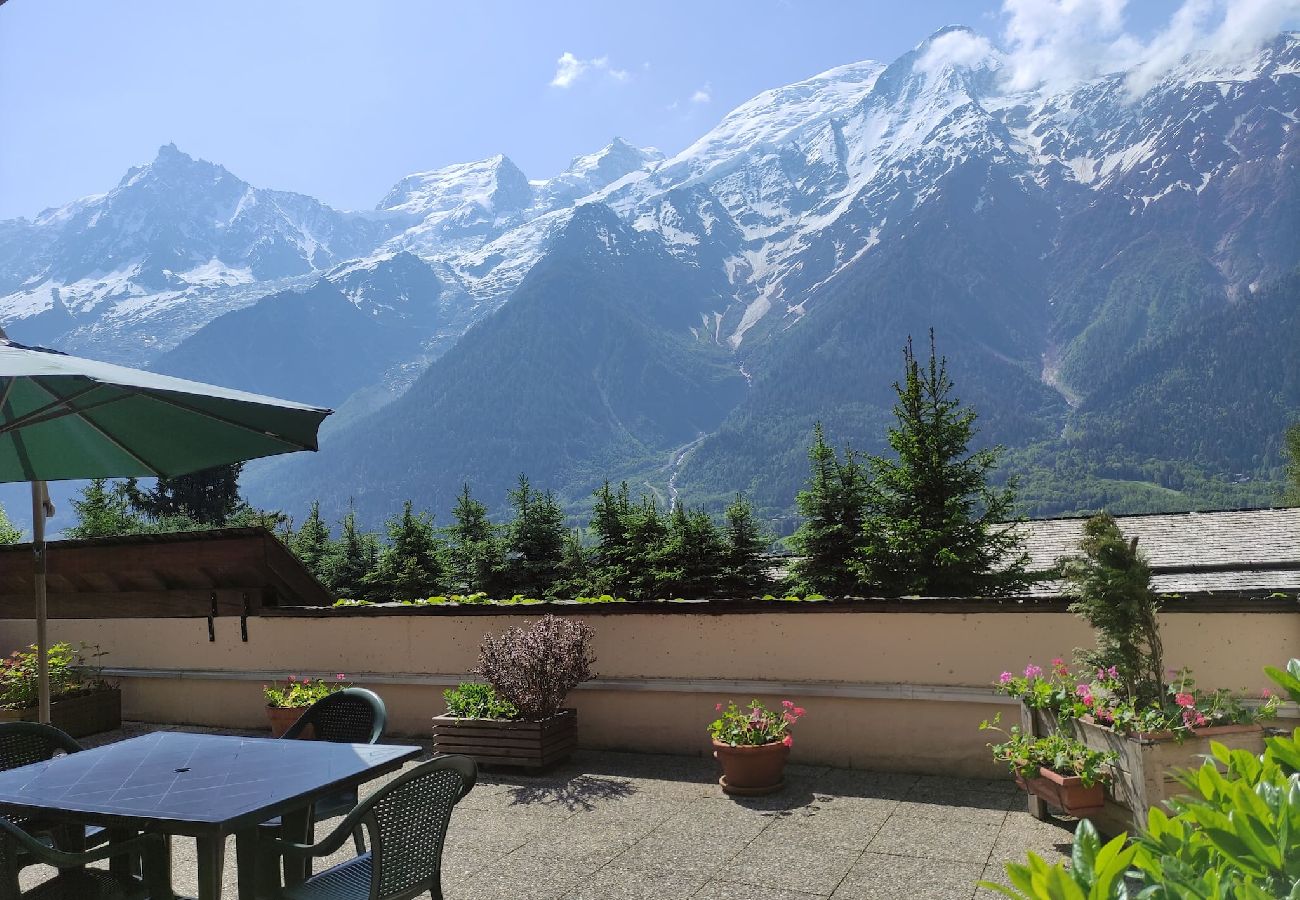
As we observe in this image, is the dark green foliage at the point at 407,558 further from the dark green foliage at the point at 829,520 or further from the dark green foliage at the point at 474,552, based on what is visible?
the dark green foliage at the point at 829,520

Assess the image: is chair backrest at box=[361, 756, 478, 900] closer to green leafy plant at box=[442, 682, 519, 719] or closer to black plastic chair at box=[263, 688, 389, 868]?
black plastic chair at box=[263, 688, 389, 868]

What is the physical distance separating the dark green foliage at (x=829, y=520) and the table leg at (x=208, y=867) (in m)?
14.3

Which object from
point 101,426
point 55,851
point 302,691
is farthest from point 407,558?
point 55,851

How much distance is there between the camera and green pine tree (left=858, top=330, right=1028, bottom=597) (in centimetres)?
1257

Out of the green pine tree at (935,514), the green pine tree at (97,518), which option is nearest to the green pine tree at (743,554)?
the green pine tree at (935,514)

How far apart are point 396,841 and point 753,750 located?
2.97 metres

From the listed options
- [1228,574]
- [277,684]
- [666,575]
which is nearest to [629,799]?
[277,684]

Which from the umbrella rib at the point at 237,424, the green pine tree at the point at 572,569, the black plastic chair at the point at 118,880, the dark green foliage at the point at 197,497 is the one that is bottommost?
the black plastic chair at the point at 118,880

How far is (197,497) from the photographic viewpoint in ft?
154

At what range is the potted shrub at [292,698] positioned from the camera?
25.1ft

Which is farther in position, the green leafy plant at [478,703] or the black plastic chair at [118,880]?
the green leafy plant at [478,703]

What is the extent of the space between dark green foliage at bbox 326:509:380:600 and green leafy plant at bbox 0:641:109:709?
1548cm

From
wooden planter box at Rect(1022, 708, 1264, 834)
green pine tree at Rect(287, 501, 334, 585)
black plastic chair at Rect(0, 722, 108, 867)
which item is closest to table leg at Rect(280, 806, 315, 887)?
black plastic chair at Rect(0, 722, 108, 867)

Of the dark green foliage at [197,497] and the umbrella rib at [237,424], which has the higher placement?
the dark green foliage at [197,497]
